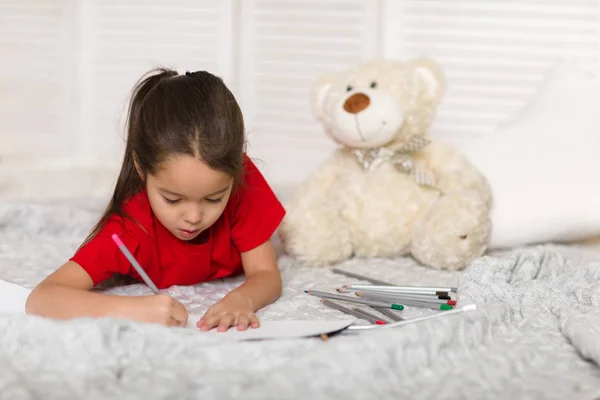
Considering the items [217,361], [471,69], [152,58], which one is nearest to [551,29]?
[471,69]

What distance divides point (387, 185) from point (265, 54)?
1259 mm

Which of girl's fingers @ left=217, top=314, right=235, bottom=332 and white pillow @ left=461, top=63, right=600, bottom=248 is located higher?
white pillow @ left=461, top=63, right=600, bottom=248

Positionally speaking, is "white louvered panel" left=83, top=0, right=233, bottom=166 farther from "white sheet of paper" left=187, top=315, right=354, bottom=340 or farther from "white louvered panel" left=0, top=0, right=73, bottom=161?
"white sheet of paper" left=187, top=315, right=354, bottom=340

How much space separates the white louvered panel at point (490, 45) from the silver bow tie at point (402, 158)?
0.86 metres

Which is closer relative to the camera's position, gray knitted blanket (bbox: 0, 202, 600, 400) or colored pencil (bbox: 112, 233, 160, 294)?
gray knitted blanket (bbox: 0, 202, 600, 400)

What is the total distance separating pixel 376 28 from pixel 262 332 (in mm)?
1783

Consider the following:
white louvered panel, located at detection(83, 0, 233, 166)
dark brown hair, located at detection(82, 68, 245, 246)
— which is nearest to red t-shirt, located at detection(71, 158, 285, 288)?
dark brown hair, located at detection(82, 68, 245, 246)

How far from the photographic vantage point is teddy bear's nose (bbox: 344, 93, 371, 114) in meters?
1.57

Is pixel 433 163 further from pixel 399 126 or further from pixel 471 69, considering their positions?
pixel 471 69

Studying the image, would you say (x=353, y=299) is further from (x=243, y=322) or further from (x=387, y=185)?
(x=387, y=185)

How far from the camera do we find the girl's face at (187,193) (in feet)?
3.50

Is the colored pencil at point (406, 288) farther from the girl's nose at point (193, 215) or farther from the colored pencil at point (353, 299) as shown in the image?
the girl's nose at point (193, 215)

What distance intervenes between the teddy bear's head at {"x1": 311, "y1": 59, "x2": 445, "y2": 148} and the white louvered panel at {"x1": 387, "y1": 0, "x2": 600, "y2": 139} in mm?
835

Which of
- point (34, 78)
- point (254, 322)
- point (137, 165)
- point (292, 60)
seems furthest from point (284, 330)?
point (34, 78)
